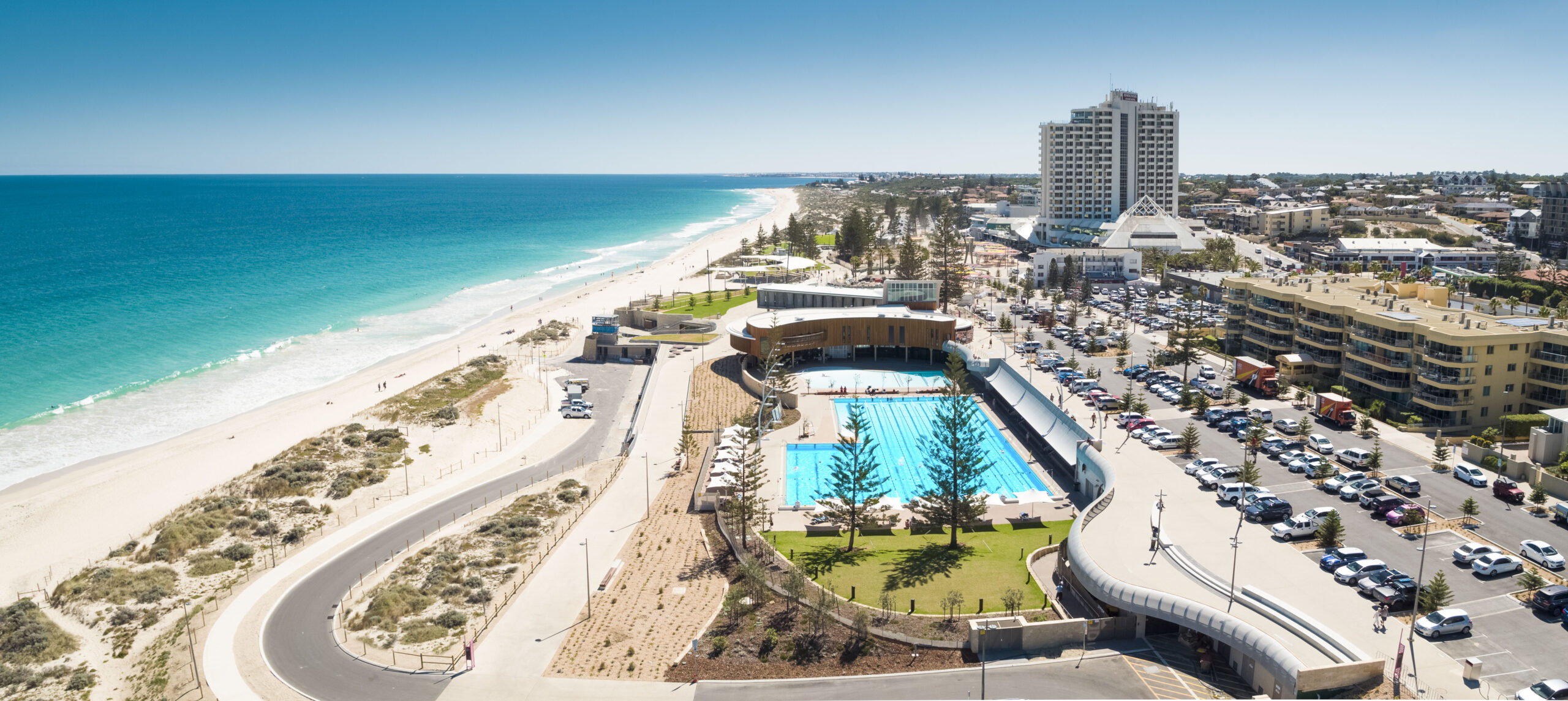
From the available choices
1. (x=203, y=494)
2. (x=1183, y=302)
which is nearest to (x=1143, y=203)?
(x=1183, y=302)

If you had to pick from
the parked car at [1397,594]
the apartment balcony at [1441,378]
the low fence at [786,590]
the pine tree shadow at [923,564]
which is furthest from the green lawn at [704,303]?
the parked car at [1397,594]

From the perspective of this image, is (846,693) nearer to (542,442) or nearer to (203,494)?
(542,442)

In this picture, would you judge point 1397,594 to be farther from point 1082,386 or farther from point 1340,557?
point 1082,386

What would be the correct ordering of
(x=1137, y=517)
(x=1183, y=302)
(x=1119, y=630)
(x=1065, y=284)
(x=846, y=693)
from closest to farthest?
(x=846, y=693) < (x=1119, y=630) < (x=1137, y=517) < (x=1183, y=302) < (x=1065, y=284)

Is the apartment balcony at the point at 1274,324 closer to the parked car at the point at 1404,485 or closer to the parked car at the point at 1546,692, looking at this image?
the parked car at the point at 1404,485

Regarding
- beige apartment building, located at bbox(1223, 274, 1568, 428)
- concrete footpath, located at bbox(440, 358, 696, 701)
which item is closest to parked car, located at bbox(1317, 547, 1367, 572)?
beige apartment building, located at bbox(1223, 274, 1568, 428)

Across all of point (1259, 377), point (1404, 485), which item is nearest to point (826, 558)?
point (1404, 485)

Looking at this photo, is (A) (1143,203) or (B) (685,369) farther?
(A) (1143,203)
